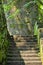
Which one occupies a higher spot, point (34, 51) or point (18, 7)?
point (18, 7)

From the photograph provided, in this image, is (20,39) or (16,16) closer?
(20,39)

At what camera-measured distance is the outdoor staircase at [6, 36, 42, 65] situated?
10.1 metres

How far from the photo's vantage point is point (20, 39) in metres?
11.8

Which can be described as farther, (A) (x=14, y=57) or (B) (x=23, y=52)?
(B) (x=23, y=52)

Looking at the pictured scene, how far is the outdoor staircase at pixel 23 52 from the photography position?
33.2ft

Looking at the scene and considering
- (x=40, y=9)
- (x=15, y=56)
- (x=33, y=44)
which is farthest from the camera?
(x=40, y=9)

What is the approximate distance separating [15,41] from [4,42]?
183 cm

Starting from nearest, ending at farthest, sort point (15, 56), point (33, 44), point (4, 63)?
point (4, 63) → point (15, 56) → point (33, 44)

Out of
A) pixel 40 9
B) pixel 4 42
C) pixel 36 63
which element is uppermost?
pixel 40 9

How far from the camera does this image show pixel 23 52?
35.8 ft

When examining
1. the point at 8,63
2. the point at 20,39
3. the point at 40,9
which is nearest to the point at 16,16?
the point at 40,9

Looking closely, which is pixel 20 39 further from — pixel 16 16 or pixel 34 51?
pixel 16 16

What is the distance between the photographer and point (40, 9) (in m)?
13.8

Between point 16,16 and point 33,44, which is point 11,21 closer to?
point 16,16
